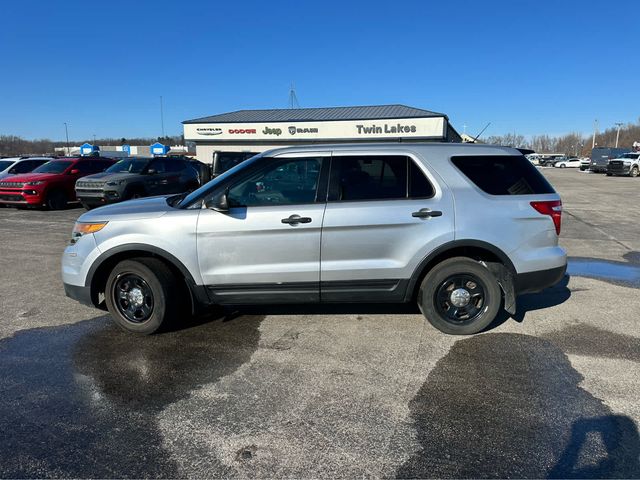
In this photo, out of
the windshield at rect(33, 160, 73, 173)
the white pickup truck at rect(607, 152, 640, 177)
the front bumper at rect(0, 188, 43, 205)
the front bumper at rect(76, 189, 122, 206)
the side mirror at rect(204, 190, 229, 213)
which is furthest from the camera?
the white pickup truck at rect(607, 152, 640, 177)

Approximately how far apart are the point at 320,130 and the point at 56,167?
23.3 m

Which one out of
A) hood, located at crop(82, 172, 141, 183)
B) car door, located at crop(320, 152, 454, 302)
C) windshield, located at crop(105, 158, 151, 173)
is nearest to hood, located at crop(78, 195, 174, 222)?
car door, located at crop(320, 152, 454, 302)

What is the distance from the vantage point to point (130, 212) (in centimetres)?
436

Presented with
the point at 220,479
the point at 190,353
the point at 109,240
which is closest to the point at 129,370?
the point at 190,353

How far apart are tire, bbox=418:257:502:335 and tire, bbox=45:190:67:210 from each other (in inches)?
578

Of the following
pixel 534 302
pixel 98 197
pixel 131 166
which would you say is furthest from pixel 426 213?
pixel 131 166

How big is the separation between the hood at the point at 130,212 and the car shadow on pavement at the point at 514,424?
3013 mm

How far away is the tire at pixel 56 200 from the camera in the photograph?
48.3 ft

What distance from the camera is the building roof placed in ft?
116

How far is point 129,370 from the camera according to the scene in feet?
12.3

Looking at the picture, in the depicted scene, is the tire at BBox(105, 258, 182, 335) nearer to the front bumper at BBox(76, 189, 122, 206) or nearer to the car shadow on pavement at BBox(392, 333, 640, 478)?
the car shadow on pavement at BBox(392, 333, 640, 478)

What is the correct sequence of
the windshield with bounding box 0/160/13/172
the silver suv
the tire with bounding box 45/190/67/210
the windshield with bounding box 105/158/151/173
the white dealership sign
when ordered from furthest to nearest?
the white dealership sign < the windshield with bounding box 0/160/13/172 < the tire with bounding box 45/190/67/210 < the windshield with bounding box 105/158/151/173 < the silver suv

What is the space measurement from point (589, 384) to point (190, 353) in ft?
11.3

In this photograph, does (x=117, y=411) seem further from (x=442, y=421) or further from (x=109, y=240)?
(x=442, y=421)
